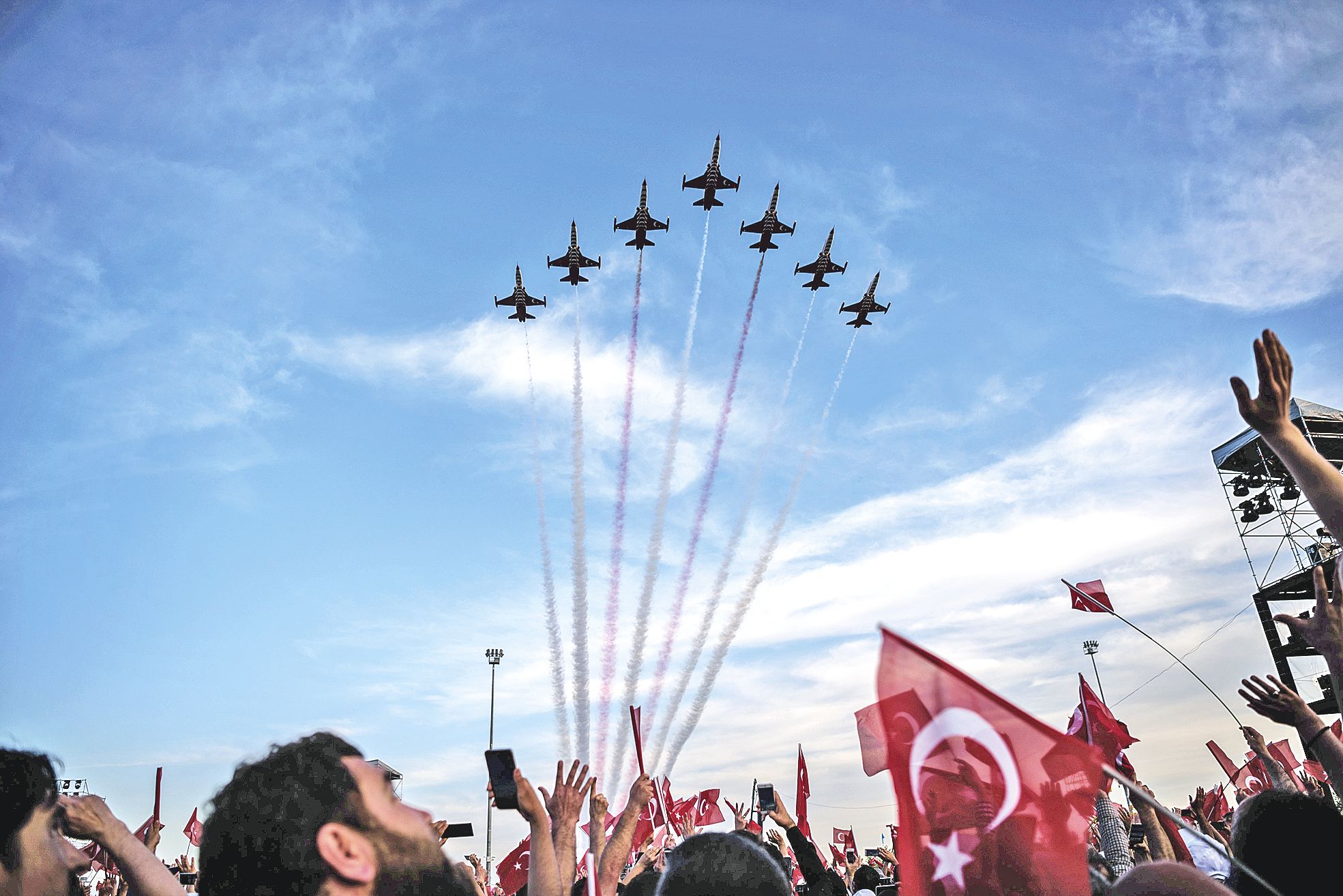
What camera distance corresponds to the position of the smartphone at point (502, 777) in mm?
5047

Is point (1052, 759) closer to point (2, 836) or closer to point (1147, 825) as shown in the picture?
point (2, 836)

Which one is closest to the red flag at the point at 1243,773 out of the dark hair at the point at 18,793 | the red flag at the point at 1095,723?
the red flag at the point at 1095,723

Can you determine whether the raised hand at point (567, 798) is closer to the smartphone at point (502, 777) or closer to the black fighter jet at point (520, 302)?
the smartphone at point (502, 777)

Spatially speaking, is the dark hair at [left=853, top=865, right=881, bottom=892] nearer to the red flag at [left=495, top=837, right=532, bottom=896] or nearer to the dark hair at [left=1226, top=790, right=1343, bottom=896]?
the red flag at [left=495, top=837, right=532, bottom=896]

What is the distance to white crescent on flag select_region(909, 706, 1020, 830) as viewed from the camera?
3285mm

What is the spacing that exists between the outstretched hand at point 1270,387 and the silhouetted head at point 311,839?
152 inches

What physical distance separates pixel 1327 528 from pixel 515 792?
14.0 feet

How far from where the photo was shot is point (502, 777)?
510cm

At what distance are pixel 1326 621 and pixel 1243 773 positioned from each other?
15.8 meters

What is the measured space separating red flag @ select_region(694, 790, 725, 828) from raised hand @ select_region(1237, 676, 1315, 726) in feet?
52.0

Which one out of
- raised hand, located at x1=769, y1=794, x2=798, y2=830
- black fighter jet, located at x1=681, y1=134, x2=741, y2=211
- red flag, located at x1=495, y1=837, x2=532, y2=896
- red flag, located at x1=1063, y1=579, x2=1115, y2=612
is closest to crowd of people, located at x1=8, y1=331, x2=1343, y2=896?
raised hand, located at x1=769, y1=794, x2=798, y2=830

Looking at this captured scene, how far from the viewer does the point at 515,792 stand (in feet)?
16.5

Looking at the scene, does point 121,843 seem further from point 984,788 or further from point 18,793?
point 984,788

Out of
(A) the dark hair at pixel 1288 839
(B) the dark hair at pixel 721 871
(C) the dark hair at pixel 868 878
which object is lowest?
(C) the dark hair at pixel 868 878
